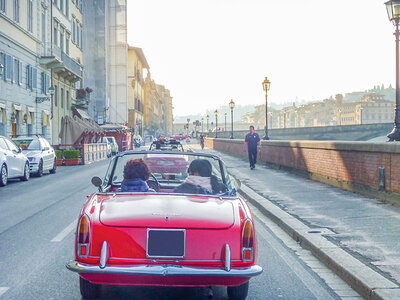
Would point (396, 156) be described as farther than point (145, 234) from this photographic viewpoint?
Yes

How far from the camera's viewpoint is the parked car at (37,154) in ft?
69.2

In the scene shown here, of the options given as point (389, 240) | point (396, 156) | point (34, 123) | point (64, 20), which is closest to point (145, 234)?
point (389, 240)

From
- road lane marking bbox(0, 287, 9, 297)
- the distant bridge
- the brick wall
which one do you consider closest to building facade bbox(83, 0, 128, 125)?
the distant bridge

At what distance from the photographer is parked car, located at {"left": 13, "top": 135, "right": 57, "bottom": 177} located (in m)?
21.1

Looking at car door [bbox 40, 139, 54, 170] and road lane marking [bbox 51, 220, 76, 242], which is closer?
road lane marking [bbox 51, 220, 76, 242]

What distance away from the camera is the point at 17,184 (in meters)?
18.2

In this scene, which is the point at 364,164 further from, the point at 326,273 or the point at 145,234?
the point at 145,234

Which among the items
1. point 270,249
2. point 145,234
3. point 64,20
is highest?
point 64,20

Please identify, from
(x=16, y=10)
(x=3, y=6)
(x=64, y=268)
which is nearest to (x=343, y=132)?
(x=16, y=10)

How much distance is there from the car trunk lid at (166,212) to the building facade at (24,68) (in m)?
27.0

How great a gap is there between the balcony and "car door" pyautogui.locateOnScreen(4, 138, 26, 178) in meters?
22.3

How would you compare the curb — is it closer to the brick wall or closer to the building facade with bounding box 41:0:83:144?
the brick wall

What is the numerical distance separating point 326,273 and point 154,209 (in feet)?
7.67

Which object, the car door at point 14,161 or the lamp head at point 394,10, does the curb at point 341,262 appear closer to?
the lamp head at point 394,10
